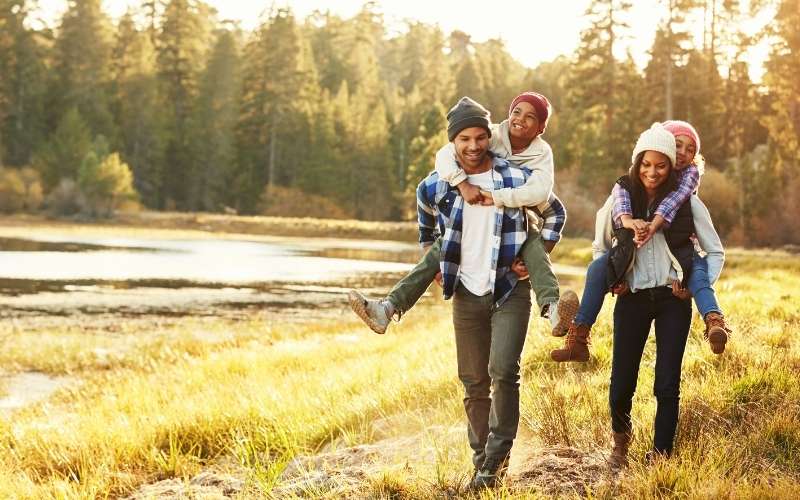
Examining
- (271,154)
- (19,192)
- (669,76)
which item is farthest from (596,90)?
(19,192)

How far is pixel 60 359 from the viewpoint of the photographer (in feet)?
39.7

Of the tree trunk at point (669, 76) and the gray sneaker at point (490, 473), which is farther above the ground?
the tree trunk at point (669, 76)

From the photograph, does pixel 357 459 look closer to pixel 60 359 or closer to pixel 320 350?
pixel 320 350

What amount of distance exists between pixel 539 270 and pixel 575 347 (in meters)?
0.41

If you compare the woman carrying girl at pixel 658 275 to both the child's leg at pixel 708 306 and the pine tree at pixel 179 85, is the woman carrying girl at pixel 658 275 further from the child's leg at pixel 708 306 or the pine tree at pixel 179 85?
the pine tree at pixel 179 85

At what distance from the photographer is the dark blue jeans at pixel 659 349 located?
13.4 ft

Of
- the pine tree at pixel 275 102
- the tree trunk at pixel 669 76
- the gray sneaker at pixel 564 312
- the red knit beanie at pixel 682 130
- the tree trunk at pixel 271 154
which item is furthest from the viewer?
the pine tree at pixel 275 102

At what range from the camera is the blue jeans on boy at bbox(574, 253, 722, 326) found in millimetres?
3910

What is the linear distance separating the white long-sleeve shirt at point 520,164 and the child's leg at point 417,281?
382mm

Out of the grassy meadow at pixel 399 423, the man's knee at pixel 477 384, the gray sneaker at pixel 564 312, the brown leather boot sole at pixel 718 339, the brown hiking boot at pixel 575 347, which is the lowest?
the grassy meadow at pixel 399 423

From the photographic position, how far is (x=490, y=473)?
4047 millimetres

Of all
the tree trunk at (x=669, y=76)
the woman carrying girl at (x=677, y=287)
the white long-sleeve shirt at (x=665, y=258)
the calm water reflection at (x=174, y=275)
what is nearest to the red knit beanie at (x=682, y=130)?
the woman carrying girl at (x=677, y=287)

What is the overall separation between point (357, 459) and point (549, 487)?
157 cm

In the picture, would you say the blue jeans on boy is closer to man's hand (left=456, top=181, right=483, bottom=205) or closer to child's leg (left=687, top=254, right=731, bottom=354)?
child's leg (left=687, top=254, right=731, bottom=354)
